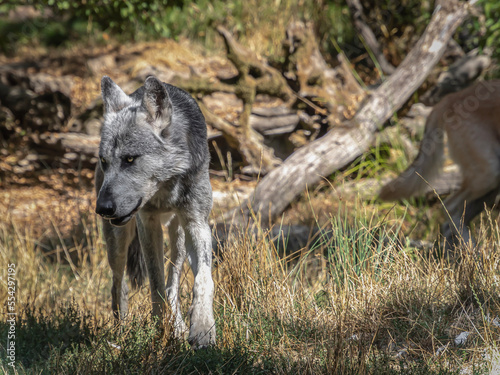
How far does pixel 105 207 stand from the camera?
10.1 ft

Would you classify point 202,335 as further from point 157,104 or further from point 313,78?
point 313,78

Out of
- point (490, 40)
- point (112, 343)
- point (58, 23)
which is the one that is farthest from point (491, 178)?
point (58, 23)

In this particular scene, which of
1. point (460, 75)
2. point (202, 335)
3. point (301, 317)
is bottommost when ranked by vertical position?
point (301, 317)

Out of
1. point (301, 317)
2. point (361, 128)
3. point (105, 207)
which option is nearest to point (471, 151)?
point (361, 128)

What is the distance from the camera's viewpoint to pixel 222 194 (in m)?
8.00

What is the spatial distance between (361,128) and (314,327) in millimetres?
4668

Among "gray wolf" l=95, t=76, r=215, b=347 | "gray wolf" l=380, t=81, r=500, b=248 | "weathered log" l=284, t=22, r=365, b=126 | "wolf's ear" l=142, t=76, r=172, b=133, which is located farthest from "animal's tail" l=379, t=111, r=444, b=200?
"wolf's ear" l=142, t=76, r=172, b=133

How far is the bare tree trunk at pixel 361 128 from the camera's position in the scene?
23.4 ft

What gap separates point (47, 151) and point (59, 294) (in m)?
4.56

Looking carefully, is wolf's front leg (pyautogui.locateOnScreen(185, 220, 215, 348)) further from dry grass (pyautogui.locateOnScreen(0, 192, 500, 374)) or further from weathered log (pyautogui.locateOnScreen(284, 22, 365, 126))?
weathered log (pyautogui.locateOnScreen(284, 22, 365, 126))

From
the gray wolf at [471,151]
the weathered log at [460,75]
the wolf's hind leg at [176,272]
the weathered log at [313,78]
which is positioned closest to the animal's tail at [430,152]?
the gray wolf at [471,151]

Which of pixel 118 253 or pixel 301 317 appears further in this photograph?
pixel 118 253

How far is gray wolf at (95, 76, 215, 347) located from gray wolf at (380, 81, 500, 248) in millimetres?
3327

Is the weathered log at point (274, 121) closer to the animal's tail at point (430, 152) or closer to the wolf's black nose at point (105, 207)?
the animal's tail at point (430, 152)
